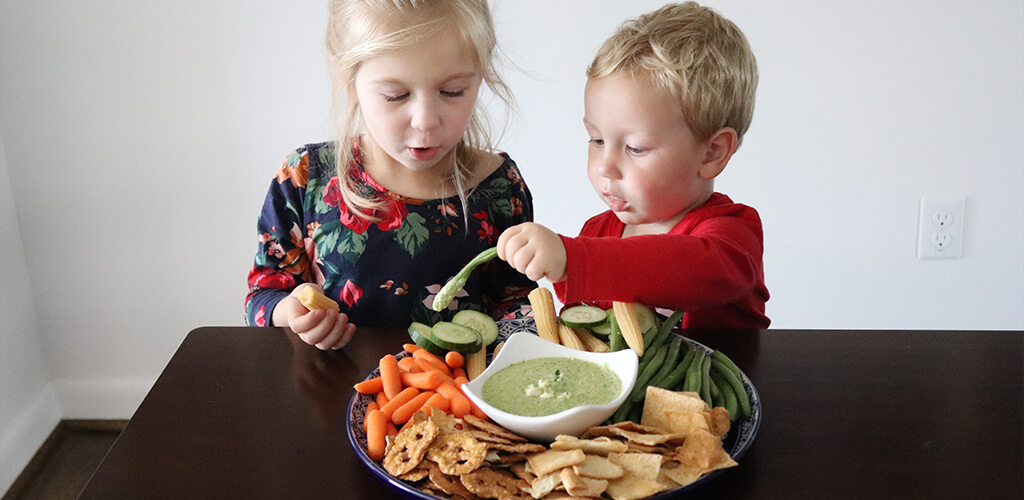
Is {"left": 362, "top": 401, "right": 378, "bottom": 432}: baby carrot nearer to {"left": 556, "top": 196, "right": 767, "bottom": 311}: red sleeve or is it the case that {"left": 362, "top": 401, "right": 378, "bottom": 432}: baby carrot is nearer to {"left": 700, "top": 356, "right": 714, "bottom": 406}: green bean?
{"left": 556, "top": 196, "right": 767, "bottom": 311}: red sleeve

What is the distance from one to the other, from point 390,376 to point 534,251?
0.76 feet

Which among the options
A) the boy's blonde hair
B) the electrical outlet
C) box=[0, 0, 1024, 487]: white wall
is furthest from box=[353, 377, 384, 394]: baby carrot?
the electrical outlet

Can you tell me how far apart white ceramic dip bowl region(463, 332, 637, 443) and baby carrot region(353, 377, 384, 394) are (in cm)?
13

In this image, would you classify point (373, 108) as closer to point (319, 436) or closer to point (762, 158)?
point (319, 436)

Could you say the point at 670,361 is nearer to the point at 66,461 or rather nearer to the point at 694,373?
the point at 694,373

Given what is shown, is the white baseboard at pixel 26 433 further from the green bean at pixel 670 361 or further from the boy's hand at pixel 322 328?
the green bean at pixel 670 361

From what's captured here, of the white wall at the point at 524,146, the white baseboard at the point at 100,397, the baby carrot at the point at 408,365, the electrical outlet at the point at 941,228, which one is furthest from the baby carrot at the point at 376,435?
the electrical outlet at the point at 941,228

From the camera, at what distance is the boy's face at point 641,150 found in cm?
125

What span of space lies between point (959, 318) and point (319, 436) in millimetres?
2128

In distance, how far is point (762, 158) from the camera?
7.58 ft

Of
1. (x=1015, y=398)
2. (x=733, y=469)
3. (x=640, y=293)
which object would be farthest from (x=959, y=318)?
(x=733, y=469)

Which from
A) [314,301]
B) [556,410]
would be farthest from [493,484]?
[314,301]

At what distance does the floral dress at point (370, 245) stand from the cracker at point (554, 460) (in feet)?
2.08

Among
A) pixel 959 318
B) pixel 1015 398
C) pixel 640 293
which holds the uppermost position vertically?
pixel 640 293
